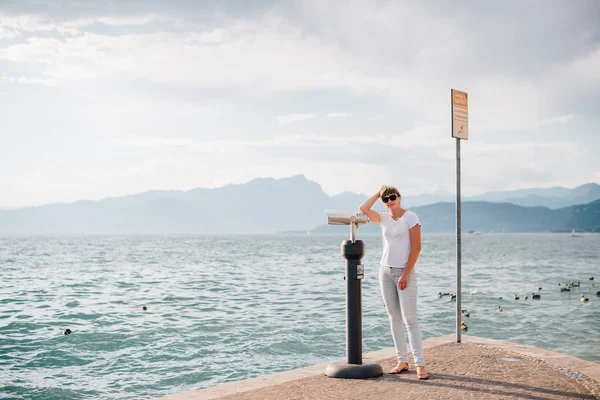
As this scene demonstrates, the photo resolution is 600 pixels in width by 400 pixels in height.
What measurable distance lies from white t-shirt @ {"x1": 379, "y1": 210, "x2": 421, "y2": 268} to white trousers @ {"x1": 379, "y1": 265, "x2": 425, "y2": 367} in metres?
0.11

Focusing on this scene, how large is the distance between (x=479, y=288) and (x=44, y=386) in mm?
27010

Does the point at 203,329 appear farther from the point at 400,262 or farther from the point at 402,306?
the point at 400,262

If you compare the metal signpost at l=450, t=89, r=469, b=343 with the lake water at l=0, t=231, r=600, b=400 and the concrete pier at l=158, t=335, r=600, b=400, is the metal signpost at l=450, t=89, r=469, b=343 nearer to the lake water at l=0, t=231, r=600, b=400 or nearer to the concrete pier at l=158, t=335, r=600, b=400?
the concrete pier at l=158, t=335, r=600, b=400

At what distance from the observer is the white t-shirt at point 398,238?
640 centimetres

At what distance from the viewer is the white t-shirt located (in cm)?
640

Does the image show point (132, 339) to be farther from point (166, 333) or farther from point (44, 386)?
point (44, 386)

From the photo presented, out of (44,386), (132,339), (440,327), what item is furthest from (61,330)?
(440,327)

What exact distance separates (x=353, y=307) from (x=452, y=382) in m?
1.40

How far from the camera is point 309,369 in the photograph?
7.06 metres

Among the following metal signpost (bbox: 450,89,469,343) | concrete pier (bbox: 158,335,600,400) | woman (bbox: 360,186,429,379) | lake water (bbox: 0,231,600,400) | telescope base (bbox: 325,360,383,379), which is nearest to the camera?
concrete pier (bbox: 158,335,600,400)

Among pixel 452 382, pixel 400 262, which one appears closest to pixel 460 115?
pixel 400 262

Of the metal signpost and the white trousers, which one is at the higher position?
the metal signpost

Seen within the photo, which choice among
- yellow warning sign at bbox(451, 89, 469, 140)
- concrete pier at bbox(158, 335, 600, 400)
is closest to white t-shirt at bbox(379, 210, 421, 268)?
concrete pier at bbox(158, 335, 600, 400)

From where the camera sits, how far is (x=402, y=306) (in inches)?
256
